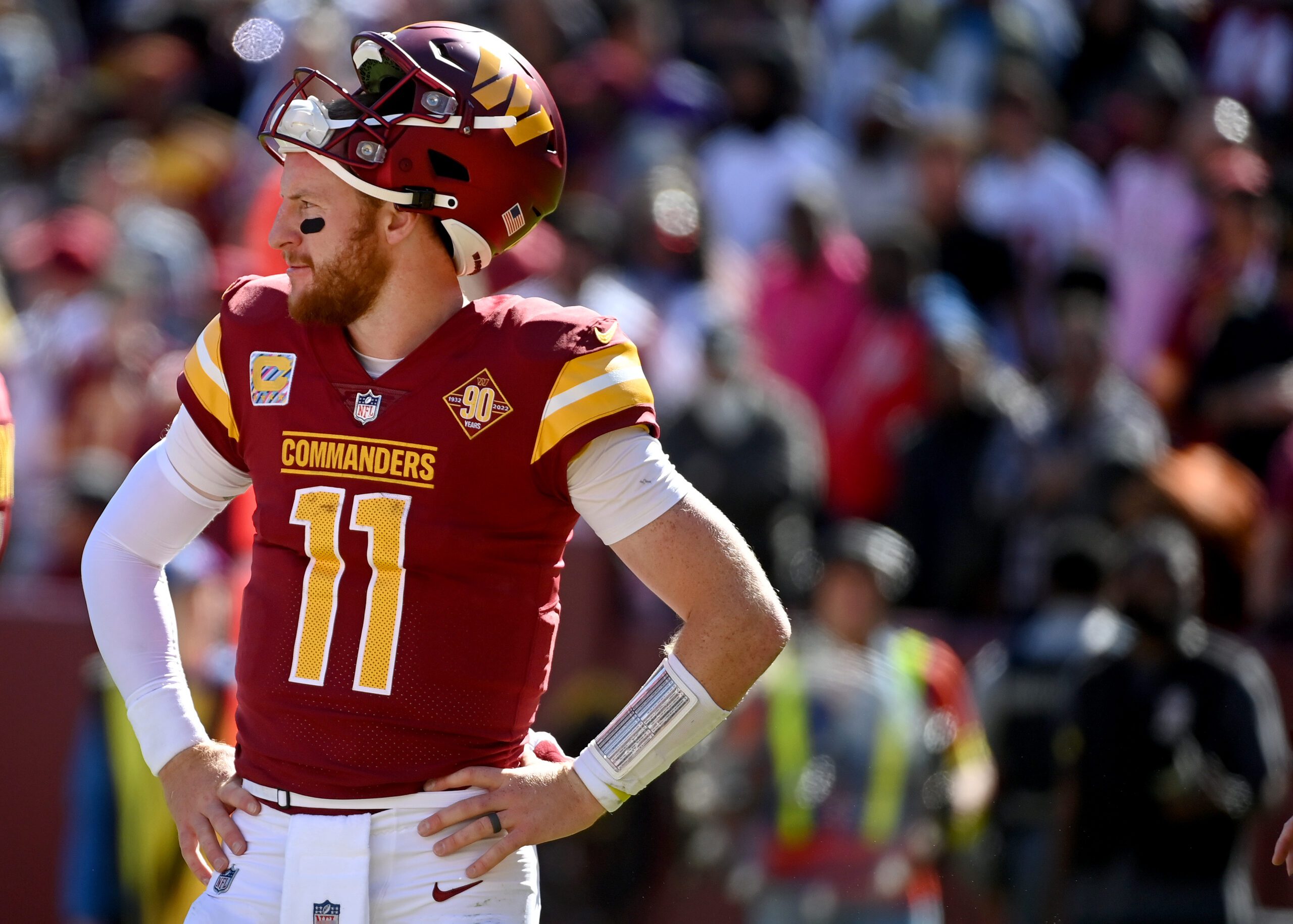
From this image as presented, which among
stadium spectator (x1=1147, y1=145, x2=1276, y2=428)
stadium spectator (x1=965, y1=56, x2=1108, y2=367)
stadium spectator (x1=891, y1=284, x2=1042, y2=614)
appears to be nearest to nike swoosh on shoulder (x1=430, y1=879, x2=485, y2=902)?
stadium spectator (x1=891, y1=284, x2=1042, y2=614)

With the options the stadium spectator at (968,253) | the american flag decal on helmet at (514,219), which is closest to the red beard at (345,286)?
the american flag decal on helmet at (514,219)

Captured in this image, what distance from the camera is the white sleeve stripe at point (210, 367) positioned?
11.1 ft

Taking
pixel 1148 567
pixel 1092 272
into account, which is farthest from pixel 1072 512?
pixel 1092 272

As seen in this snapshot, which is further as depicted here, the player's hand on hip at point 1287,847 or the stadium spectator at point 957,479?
the stadium spectator at point 957,479

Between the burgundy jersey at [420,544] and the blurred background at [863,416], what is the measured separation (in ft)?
9.44

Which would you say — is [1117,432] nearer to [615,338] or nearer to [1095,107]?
[1095,107]

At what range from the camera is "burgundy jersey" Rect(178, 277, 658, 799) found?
125 inches

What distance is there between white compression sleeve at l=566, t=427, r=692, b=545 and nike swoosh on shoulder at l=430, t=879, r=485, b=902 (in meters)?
0.61

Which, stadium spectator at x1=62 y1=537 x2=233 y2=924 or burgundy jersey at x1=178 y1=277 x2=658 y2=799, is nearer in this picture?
burgundy jersey at x1=178 y1=277 x2=658 y2=799

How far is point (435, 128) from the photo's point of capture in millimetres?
3289

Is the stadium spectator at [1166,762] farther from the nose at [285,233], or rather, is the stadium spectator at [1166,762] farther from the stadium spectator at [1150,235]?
the nose at [285,233]

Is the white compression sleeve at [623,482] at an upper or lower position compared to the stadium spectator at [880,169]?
upper

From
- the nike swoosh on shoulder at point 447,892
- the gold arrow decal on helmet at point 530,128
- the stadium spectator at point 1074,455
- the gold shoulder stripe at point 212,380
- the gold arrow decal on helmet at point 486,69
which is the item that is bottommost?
the stadium spectator at point 1074,455

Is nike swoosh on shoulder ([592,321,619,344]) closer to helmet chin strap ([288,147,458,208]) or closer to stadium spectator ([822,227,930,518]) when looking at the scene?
helmet chin strap ([288,147,458,208])
